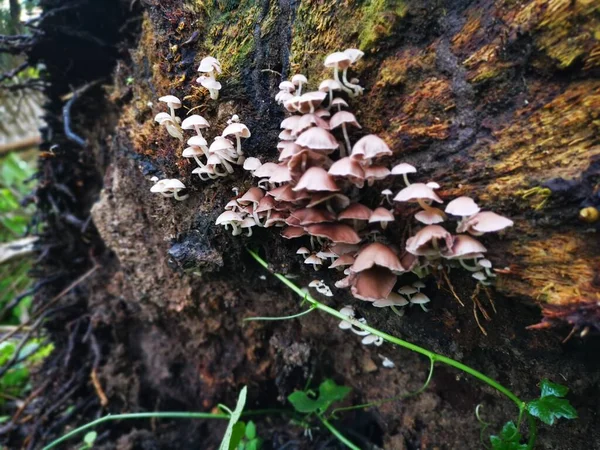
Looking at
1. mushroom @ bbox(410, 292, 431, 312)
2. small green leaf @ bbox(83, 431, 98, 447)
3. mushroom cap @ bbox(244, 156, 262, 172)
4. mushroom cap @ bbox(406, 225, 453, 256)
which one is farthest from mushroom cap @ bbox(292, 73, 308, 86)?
small green leaf @ bbox(83, 431, 98, 447)

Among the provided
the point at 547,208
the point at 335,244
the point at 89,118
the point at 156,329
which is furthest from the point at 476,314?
the point at 89,118

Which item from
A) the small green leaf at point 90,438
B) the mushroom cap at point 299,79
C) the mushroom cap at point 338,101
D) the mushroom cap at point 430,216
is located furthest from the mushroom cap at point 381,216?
the small green leaf at point 90,438

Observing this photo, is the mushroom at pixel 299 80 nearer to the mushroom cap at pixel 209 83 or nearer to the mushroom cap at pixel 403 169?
the mushroom cap at pixel 209 83

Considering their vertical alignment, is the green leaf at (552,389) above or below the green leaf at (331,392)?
above

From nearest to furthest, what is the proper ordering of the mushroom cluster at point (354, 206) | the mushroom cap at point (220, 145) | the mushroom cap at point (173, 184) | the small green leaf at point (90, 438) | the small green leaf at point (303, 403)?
1. the mushroom cluster at point (354, 206)
2. the mushroom cap at point (220, 145)
3. the mushroom cap at point (173, 184)
4. the small green leaf at point (303, 403)
5. the small green leaf at point (90, 438)

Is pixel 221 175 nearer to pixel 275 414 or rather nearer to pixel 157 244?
pixel 157 244

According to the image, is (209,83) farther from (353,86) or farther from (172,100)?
(353,86)

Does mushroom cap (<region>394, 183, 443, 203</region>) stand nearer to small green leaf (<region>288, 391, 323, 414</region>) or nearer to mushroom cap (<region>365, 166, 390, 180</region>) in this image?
mushroom cap (<region>365, 166, 390, 180</region>)
